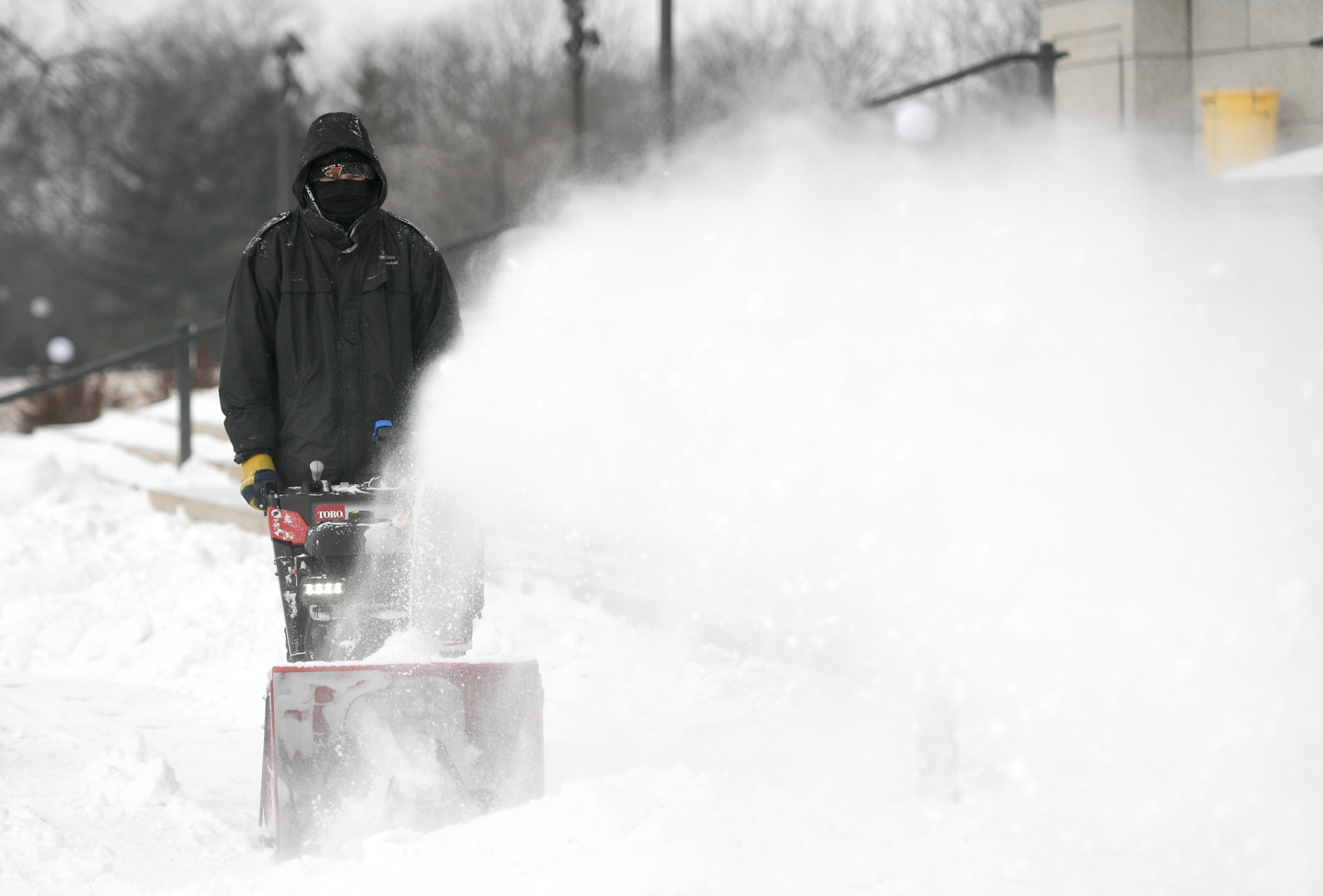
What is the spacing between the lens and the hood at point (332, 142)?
11.3 ft

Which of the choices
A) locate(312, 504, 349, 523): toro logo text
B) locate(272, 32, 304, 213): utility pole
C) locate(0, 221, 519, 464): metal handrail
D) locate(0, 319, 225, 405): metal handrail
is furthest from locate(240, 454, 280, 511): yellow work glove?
locate(272, 32, 304, 213): utility pole

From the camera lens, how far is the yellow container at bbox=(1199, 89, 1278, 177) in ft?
25.1

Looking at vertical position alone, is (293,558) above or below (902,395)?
below

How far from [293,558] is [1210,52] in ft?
24.0

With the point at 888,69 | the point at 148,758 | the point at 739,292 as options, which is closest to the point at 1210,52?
the point at 739,292

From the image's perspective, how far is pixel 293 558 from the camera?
357 cm

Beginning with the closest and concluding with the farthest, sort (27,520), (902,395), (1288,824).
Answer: (1288,824) < (902,395) < (27,520)

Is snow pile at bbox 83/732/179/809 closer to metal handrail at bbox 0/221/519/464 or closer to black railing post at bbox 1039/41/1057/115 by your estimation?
metal handrail at bbox 0/221/519/464

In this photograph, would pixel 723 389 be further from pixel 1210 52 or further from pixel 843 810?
pixel 1210 52

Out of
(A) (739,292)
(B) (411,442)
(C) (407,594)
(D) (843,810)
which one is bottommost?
(D) (843,810)

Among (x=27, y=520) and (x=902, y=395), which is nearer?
(x=902, y=395)

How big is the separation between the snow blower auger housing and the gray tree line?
1766cm

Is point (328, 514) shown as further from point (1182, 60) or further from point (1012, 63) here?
point (1182, 60)

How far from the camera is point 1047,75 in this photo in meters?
7.66
